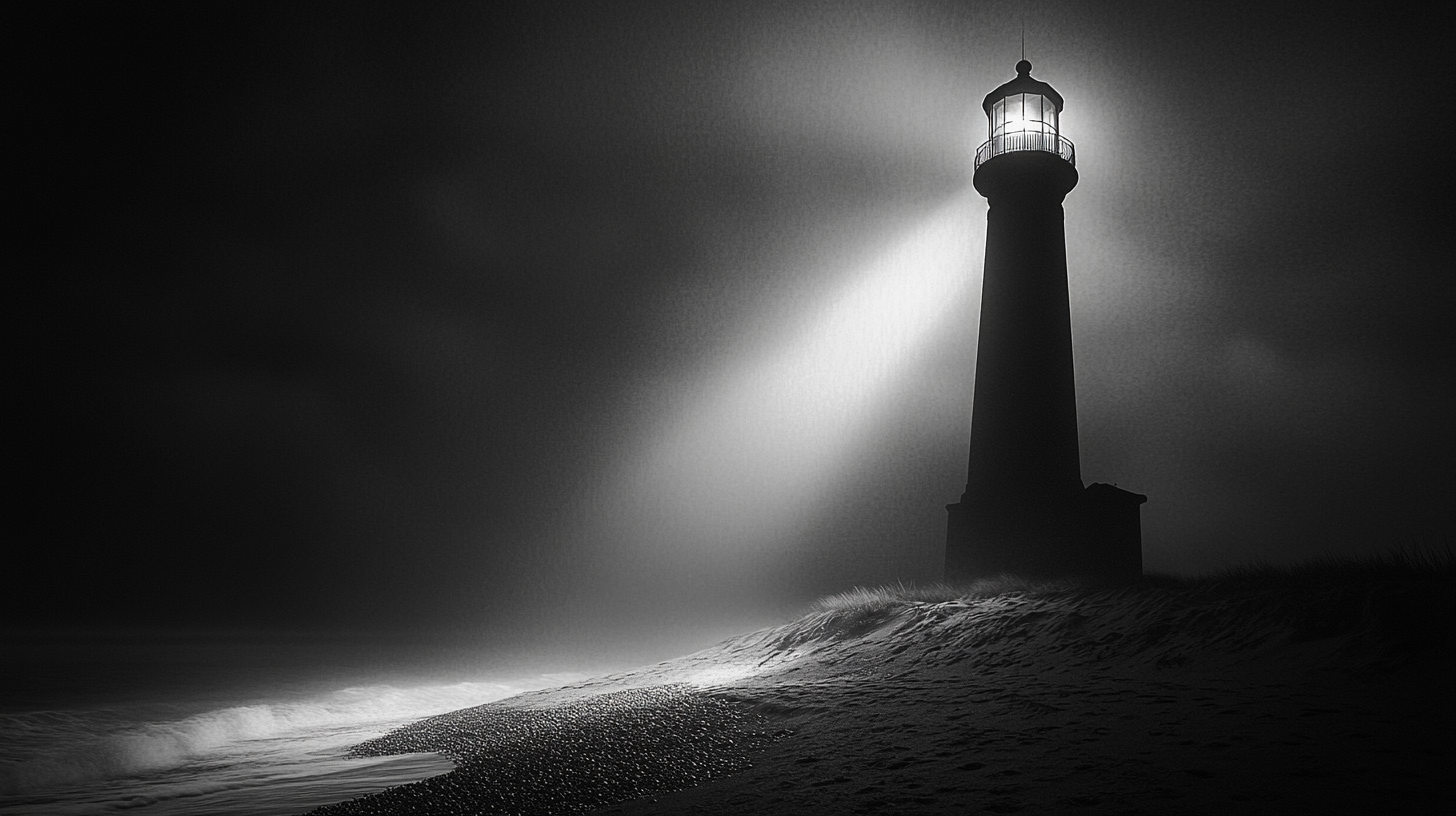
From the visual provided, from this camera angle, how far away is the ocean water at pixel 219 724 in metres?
10.9

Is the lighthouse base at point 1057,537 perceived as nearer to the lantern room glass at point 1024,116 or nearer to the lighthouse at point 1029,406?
the lighthouse at point 1029,406

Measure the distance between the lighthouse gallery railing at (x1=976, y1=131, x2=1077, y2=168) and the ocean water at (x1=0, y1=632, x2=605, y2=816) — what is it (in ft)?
62.9

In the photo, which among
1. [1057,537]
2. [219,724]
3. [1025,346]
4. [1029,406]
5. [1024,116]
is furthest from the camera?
[219,724]

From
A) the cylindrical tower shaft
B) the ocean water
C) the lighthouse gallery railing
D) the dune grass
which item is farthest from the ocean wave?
the lighthouse gallery railing

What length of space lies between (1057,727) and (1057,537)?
11.3 m

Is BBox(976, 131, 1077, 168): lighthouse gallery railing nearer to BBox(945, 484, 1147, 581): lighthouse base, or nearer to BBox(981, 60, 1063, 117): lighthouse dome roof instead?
BBox(981, 60, 1063, 117): lighthouse dome roof

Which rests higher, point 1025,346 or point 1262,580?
point 1025,346

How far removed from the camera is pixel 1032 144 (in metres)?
19.7

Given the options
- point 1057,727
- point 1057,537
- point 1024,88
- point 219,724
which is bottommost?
point 219,724

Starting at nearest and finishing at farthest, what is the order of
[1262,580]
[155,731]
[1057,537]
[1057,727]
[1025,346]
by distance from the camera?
[1057,727]
[1262,580]
[1057,537]
[1025,346]
[155,731]

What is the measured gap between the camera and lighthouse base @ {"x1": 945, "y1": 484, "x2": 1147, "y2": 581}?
1717 centimetres

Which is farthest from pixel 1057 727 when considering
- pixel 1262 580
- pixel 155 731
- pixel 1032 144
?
pixel 155 731

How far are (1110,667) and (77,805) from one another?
15.8 m

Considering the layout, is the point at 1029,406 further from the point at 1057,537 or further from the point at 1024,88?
the point at 1024,88
